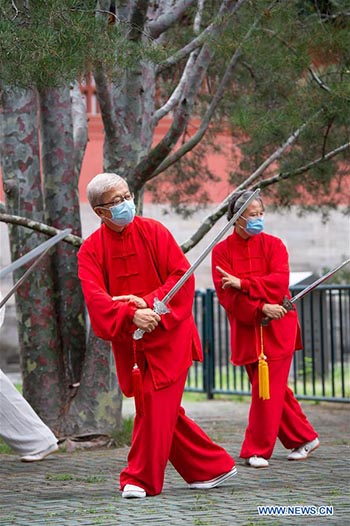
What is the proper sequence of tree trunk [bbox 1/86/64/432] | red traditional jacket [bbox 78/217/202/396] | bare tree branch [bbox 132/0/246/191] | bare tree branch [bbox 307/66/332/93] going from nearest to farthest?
red traditional jacket [bbox 78/217/202/396]
bare tree branch [bbox 132/0/246/191]
bare tree branch [bbox 307/66/332/93]
tree trunk [bbox 1/86/64/432]

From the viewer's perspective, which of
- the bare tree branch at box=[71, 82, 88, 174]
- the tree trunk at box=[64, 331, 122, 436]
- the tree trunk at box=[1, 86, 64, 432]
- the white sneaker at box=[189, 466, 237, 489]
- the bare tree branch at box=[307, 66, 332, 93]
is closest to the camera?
the white sneaker at box=[189, 466, 237, 489]

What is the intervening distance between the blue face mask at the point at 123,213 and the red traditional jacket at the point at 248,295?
1.45 m

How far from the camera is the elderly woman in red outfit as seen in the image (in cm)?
795

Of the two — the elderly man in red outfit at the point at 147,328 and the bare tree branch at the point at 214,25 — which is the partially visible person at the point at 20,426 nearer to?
the elderly man in red outfit at the point at 147,328

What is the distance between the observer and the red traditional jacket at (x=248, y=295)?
8.04m

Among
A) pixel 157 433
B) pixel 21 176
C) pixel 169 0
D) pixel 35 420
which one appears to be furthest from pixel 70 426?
pixel 169 0

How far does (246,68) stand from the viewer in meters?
10.7

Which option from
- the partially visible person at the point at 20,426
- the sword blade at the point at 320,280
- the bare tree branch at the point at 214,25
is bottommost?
the partially visible person at the point at 20,426

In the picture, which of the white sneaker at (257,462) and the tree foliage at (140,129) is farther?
the tree foliage at (140,129)

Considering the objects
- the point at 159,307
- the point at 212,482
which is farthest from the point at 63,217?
the point at 212,482

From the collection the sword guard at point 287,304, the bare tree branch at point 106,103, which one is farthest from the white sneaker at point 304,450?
the bare tree branch at point 106,103

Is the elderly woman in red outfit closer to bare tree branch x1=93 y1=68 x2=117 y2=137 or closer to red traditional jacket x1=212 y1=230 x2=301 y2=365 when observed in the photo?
red traditional jacket x1=212 y1=230 x2=301 y2=365

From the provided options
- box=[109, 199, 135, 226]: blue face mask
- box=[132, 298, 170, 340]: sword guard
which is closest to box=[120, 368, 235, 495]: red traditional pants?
box=[132, 298, 170, 340]: sword guard

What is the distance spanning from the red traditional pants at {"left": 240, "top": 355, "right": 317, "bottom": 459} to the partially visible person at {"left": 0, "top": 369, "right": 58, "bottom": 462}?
4.47 ft
